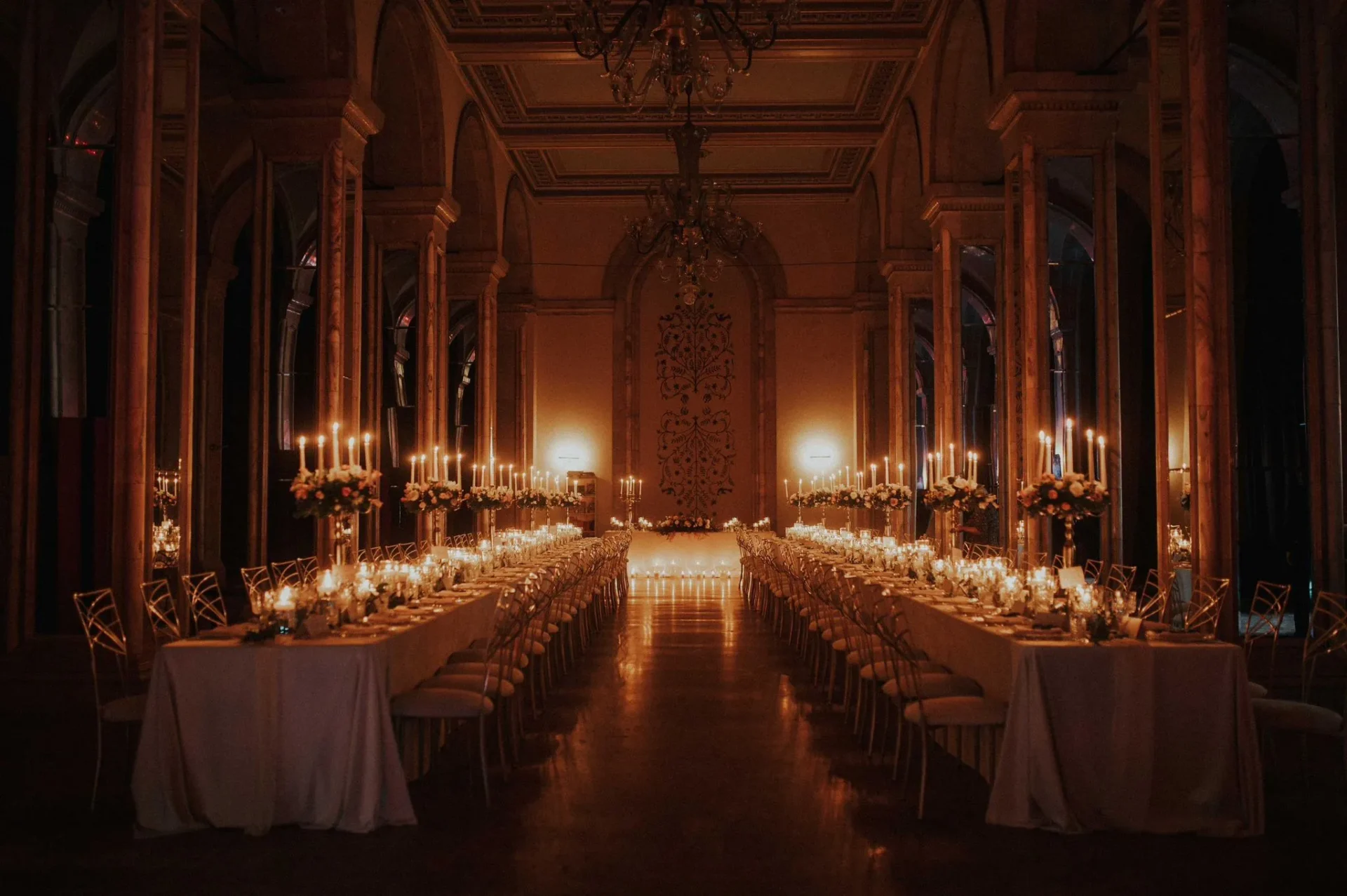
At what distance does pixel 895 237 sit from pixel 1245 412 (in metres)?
7.48

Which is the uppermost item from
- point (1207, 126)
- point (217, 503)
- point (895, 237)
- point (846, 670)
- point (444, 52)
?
point (444, 52)

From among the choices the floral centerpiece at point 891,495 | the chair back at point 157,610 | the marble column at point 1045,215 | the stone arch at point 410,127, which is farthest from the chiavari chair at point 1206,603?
the stone arch at point 410,127

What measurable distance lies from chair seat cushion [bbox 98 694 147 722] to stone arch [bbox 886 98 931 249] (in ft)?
47.3

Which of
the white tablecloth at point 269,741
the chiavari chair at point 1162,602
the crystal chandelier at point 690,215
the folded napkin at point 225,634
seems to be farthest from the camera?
the crystal chandelier at point 690,215

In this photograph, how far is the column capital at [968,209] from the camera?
1450cm

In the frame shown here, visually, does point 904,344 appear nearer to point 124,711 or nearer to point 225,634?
point 225,634

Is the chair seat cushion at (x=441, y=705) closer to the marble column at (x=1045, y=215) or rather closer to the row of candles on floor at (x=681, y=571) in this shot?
the marble column at (x=1045, y=215)

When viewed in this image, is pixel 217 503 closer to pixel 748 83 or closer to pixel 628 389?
pixel 628 389

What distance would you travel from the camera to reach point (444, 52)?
15.2m

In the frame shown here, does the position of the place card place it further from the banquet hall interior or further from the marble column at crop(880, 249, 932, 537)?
the marble column at crop(880, 249, 932, 537)

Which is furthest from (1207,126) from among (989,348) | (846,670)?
(989,348)

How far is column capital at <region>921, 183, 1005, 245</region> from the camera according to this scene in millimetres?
14500

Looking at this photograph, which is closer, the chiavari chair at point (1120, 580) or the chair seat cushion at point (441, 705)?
the chair seat cushion at point (441, 705)

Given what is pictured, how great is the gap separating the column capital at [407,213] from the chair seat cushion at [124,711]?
9.99 m
